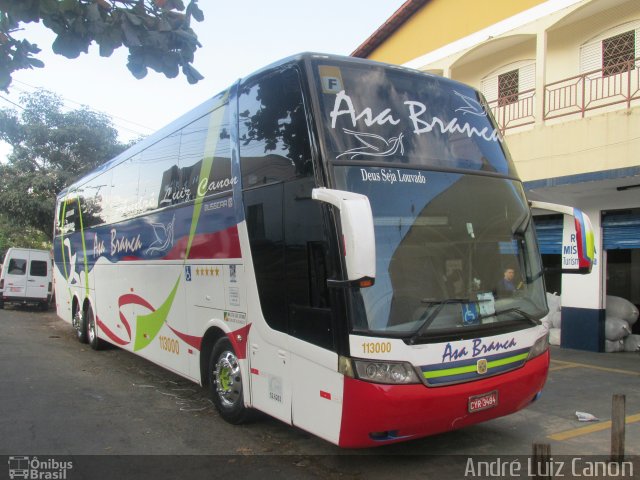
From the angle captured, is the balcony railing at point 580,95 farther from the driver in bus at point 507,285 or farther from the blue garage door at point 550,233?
the driver in bus at point 507,285

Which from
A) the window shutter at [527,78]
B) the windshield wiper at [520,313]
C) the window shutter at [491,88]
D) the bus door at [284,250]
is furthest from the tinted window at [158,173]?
the window shutter at [527,78]

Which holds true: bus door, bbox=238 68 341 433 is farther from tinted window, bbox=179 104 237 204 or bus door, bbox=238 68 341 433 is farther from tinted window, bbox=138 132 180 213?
tinted window, bbox=138 132 180 213

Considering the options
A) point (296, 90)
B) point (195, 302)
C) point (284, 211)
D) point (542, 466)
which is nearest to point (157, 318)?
point (195, 302)

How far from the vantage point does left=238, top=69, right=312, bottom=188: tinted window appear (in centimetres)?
476

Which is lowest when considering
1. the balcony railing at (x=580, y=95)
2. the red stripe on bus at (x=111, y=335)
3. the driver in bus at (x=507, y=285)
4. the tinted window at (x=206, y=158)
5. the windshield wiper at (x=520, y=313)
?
the red stripe on bus at (x=111, y=335)

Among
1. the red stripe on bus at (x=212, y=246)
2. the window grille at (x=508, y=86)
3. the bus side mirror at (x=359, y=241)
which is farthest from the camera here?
the window grille at (x=508, y=86)

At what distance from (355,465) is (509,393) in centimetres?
151

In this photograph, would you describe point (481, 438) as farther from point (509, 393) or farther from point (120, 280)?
point (120, 280)

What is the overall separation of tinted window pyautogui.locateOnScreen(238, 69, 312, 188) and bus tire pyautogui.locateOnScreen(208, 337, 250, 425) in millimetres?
1914

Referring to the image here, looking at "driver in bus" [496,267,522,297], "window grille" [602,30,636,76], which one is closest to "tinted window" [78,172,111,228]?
"driver in bus" [496,267,522,297]

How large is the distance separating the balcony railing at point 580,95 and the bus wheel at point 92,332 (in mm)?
9319

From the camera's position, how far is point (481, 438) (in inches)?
219

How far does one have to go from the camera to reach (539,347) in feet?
16.8

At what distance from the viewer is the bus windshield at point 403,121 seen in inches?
182
